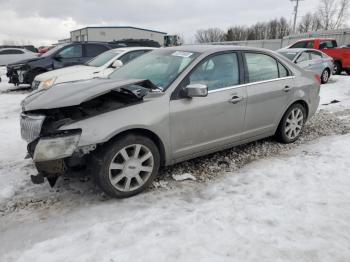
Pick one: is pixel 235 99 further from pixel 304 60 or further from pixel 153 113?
pixel 304 60

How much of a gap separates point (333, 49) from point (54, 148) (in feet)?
53.3

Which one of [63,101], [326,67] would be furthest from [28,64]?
[326,67]

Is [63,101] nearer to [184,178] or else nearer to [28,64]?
[184,178]

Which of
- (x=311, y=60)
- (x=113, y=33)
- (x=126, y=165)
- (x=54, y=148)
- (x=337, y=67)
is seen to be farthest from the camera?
(x=113, y=33)

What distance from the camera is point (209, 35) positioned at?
8362cm

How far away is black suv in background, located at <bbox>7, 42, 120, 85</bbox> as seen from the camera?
36.5 feet

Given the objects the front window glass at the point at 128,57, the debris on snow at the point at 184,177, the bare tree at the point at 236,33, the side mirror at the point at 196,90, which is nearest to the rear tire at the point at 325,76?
the front window glass at the point at 128,57

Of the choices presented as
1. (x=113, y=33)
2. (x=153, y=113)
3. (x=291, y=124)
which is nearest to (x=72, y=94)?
(x=153, y=113)

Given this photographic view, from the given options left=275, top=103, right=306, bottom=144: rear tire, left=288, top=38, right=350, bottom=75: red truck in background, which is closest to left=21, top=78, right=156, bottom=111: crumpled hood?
left=275, top=103, right=306, bottom=144: rear tire

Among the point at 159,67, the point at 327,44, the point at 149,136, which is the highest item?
the point at 327,44

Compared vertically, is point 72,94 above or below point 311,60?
below

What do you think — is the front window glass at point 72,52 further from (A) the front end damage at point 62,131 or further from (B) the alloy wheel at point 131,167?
(B) the alloy wheel at point 131,167

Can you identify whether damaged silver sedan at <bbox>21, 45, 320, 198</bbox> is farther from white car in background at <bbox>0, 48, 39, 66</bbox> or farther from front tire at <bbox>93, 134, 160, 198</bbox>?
white car in background at <bbox>0, 48, 39, 66</bbox>

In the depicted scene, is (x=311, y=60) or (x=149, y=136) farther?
(x=311, y=60)
